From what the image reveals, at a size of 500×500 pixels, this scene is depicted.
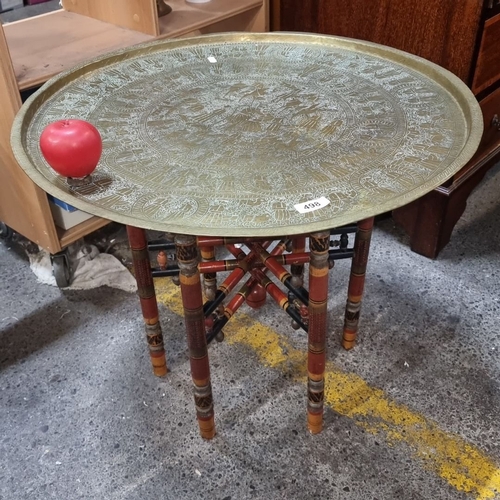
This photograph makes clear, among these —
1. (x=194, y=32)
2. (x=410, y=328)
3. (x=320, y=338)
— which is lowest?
(x=410, y=328)

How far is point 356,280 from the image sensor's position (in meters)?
1.76

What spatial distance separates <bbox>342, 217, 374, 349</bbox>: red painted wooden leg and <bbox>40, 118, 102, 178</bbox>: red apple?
77cm

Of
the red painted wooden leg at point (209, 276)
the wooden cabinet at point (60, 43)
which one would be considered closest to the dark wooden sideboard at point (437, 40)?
the wooden cabinet at point (60, 43)

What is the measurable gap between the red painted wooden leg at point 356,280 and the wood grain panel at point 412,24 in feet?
2.30

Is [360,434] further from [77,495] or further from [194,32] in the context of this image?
[194,32]

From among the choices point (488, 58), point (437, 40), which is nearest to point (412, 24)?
point (437, 40)

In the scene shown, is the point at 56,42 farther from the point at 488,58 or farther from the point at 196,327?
the point at 488,58

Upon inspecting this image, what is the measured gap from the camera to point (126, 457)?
5.34 ft

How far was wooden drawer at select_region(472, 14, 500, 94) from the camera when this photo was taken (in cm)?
192

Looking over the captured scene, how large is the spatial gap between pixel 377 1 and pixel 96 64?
1021mm

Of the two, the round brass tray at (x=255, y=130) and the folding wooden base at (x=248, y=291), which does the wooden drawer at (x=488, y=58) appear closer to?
the round brass tray at (x=255, y=130)

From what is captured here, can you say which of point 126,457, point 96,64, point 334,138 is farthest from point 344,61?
point 126,457

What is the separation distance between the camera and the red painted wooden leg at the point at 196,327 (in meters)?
1.28

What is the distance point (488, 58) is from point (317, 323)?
1.15m
